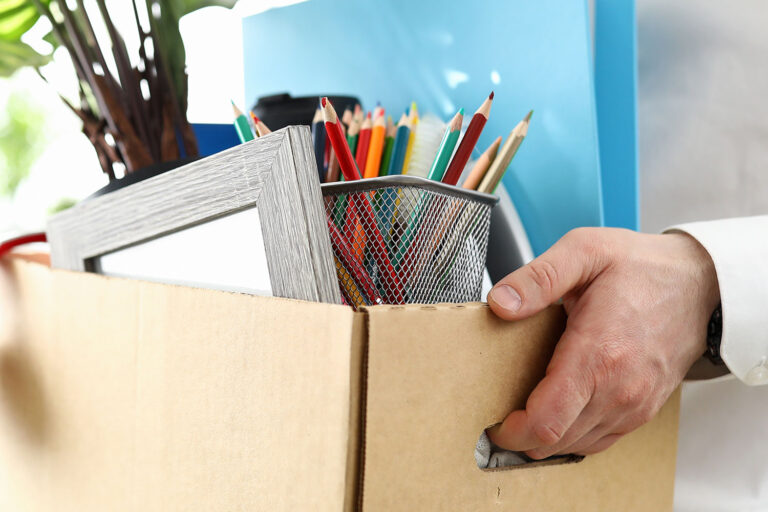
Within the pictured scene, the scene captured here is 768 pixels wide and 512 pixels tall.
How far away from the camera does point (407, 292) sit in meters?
0.35

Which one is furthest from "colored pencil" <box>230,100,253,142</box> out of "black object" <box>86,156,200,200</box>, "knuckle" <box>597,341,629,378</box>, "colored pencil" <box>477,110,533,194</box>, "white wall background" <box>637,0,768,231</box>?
"white wall background" <box>637,0,768,231</box>

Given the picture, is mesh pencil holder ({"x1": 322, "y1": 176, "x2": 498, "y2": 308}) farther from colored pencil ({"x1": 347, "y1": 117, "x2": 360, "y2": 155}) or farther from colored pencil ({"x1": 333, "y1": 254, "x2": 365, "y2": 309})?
colored pencil ({"x1": 347, "y1": 117, "x2": 360, "y2": 155})

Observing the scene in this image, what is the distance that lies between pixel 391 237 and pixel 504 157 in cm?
11

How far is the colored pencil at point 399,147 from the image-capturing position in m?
0.44

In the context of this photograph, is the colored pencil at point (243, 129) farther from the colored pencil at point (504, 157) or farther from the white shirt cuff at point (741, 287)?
the white shirt cuff at point (741, 287)

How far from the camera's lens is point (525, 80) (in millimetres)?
541

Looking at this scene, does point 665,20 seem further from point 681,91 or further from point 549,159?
point 549,159

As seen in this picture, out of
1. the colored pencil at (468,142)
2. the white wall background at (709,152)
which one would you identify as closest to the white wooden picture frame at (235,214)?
the colored pencil at (468,142)

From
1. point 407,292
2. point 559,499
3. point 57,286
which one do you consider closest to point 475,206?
point 407,292

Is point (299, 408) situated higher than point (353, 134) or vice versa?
point (353, 134)

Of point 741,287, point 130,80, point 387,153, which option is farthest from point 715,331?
point 130,80

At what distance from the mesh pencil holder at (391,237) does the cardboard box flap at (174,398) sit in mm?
87

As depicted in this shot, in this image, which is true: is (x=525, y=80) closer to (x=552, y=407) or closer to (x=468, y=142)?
(x=468, y=142)

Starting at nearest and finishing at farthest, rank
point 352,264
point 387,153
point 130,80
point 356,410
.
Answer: point 356,410 < point 352,264 < point 387,153 < point 130,80
